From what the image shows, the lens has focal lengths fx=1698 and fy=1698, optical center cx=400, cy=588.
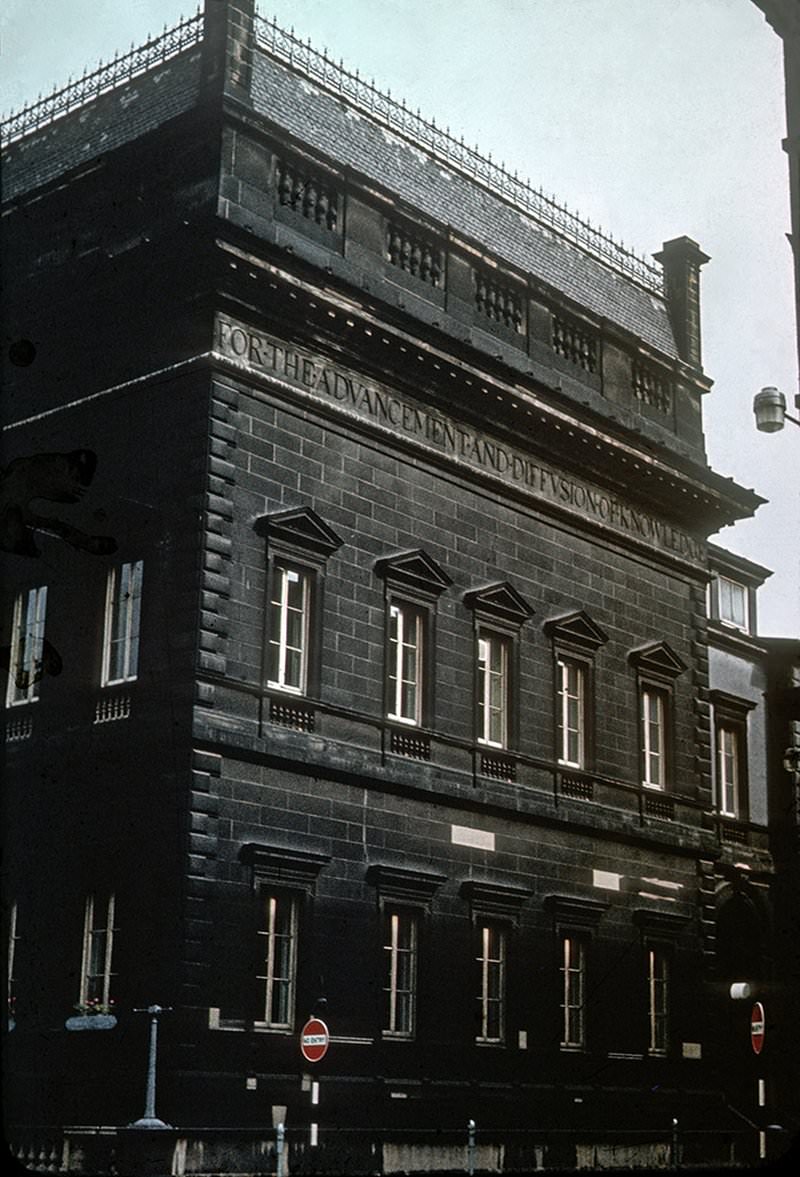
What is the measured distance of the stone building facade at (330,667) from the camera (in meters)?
13.8

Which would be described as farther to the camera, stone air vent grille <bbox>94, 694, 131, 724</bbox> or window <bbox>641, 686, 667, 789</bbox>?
window <bbox>641, 686, 667, 789</bbox>

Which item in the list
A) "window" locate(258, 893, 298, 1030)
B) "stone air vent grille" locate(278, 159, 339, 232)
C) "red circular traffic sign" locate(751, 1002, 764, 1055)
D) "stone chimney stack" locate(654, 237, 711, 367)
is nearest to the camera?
"window" locate(258, 893, 298, 1030)

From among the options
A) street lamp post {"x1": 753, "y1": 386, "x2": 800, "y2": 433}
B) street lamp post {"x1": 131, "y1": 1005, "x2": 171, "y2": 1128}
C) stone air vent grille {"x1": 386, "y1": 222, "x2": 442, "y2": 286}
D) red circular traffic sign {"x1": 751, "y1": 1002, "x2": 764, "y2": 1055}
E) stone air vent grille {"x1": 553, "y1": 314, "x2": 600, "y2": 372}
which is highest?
stone air vent grille {"x1": 386, "y1": 222, "x2": 442, "y2": 286}

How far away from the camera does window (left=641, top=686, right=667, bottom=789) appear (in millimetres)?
17156

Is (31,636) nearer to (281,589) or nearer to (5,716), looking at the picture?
(5,716)

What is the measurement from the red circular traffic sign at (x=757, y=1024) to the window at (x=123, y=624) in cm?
674

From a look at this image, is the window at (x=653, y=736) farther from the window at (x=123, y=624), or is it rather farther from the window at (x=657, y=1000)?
the window at (x=123, y=624)

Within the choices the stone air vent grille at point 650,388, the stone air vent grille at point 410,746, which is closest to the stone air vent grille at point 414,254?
the stone air vent grille at point 650,388

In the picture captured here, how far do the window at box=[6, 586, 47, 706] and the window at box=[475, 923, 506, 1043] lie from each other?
4803mm

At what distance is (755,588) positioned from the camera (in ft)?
54.0

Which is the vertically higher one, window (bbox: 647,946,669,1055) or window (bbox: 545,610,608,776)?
window (bbox: 545,610,608,776)

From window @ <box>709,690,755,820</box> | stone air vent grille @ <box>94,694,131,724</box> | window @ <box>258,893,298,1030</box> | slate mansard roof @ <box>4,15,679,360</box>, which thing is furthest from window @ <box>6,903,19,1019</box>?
window @ <box>709,690,755,820</box>

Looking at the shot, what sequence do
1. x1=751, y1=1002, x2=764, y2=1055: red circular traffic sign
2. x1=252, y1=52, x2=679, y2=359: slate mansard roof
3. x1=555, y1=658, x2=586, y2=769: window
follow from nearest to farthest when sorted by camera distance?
1. x1=751, y1=1002, x2=764, y2=1055: red circular traffic sign
2. x1=252, y1=52, x2=679, y2=359: slate mansard roof
3. x1=555, y1=658, x2=586, y2=769: window

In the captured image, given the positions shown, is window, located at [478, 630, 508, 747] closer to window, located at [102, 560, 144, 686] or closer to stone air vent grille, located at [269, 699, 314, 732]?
stone air vent grille, located at [269, 699, 314, 732]
